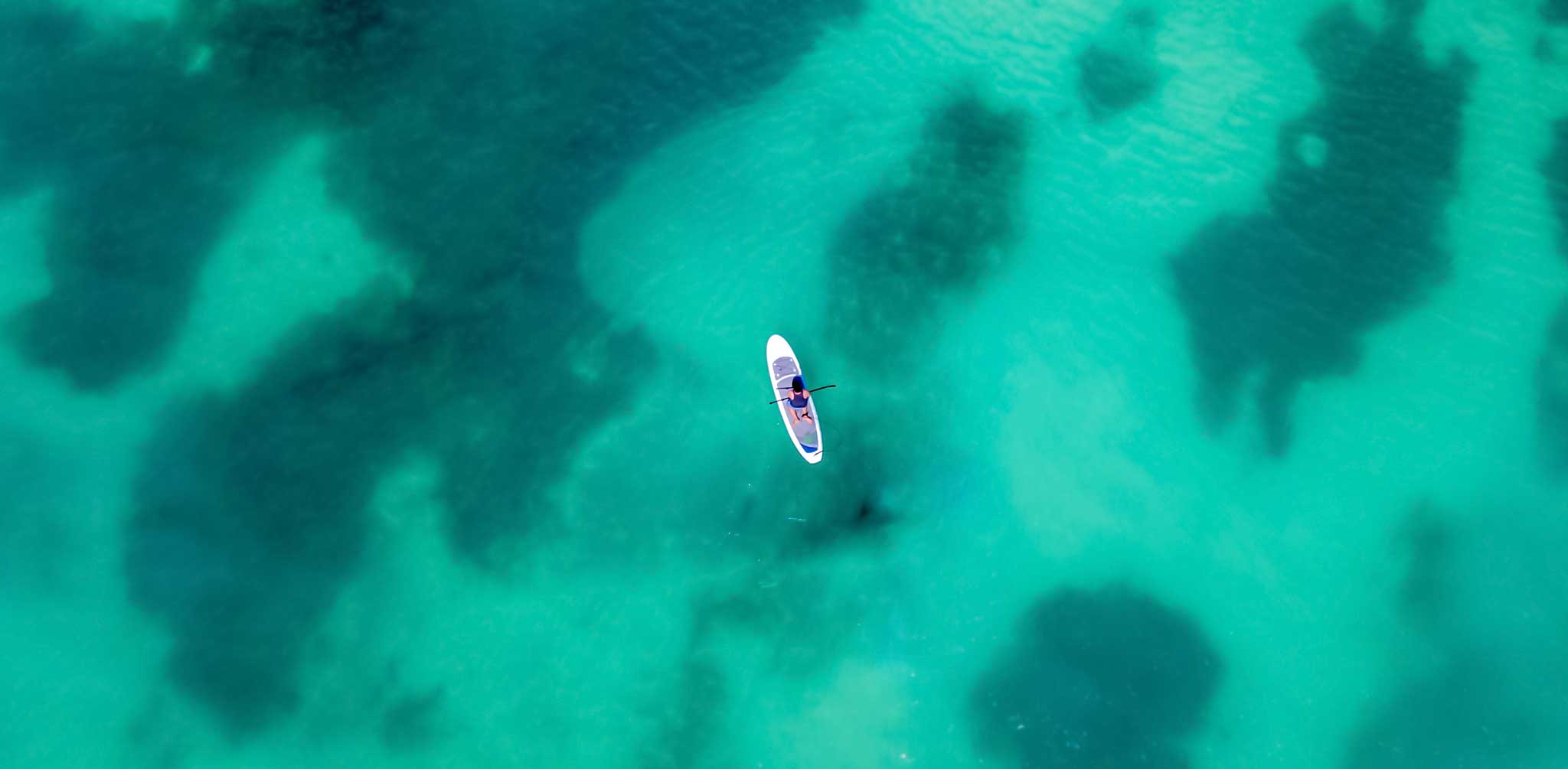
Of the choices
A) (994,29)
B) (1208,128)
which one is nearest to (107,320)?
(994,29)

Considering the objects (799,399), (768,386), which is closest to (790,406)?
(799,399)

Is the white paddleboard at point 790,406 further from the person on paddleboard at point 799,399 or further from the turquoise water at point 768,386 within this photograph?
the turquoise water at point 768,386

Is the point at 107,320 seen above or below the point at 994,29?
below

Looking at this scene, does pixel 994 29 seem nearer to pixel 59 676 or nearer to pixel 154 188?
pixel 154 188

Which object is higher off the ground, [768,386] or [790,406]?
[790,406]

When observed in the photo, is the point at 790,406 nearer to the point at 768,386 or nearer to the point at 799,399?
the point at 799,399

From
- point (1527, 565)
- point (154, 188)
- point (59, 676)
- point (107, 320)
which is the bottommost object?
point (59, 676)

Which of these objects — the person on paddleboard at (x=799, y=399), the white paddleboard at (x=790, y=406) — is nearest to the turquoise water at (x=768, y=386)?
the white paddleboard at (x=790, y=406)
